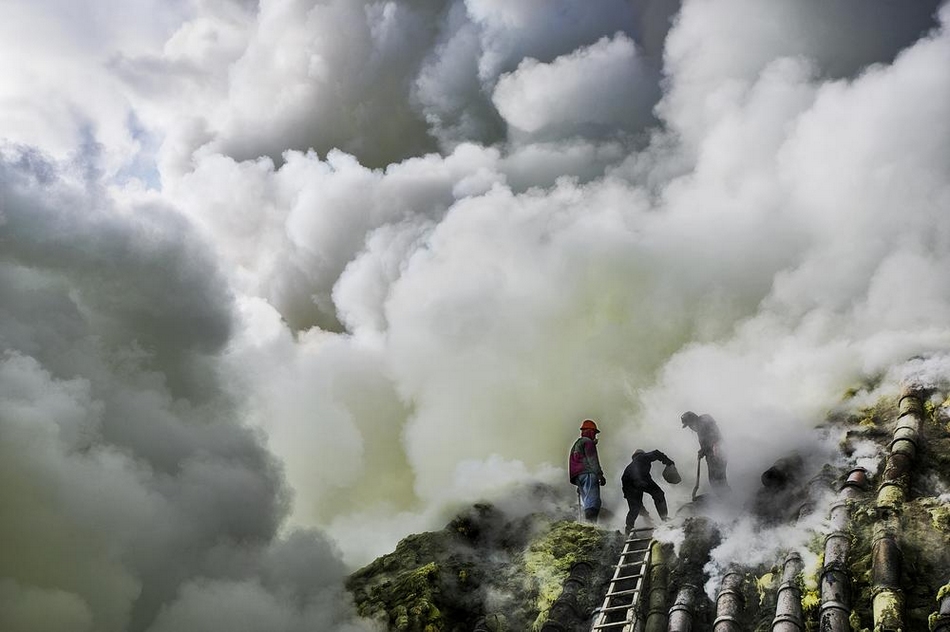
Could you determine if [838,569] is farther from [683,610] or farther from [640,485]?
[640,485]

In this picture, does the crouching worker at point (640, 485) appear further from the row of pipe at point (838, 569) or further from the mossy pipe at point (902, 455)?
the mossy pipe at point (902, 455)

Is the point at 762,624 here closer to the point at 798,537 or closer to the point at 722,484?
the point at 798,537

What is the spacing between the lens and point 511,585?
16562mm

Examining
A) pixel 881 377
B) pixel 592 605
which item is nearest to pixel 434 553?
pixel 592 605

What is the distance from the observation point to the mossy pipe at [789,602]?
11719mm

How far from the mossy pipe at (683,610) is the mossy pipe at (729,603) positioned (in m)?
0.51

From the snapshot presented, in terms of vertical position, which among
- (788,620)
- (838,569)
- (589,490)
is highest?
(589,490)

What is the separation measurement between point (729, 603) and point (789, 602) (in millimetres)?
1084

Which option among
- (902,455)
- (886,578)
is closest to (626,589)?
(886,578)

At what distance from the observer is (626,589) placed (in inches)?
577

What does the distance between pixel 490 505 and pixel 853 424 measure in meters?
10.7

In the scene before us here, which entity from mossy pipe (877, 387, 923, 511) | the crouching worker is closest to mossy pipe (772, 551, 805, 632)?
mossy pipe (877, 387, 923, 511)

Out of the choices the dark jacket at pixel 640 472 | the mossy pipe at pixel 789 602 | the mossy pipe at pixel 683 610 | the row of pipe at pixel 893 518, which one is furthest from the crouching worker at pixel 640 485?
the row of pipe at pixel 893 518

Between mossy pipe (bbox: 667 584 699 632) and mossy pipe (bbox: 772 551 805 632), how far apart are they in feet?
5.13
